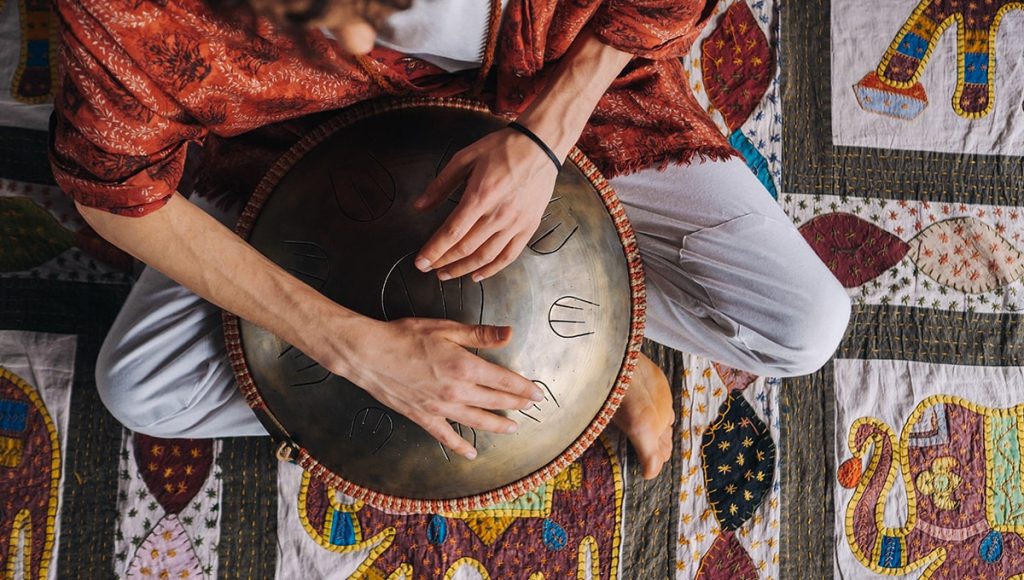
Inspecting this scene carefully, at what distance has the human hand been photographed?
68 centimetres

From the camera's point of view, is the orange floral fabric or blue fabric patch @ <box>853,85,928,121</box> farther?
blue fabric patch @ <box>853,85,928,121</box>

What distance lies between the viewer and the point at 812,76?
1223mm

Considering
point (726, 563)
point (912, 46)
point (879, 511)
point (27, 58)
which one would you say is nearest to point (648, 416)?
point (726, 563)

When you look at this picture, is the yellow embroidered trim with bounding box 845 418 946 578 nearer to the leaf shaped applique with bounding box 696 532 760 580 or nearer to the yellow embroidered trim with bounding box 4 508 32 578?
the leaf shaped applique with bounding box 696 532 760 580

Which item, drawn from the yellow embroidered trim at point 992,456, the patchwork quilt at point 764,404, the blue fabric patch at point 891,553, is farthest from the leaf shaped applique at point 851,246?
the blue fabric patch at point 891,553

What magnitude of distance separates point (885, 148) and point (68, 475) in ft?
4.35

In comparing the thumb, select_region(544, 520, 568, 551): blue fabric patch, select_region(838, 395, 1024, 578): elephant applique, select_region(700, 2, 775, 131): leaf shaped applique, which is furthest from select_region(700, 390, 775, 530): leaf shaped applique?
the thumb

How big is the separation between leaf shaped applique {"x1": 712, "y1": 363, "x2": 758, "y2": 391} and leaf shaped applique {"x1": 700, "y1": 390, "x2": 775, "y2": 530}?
1 cm

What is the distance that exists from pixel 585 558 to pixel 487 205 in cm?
65

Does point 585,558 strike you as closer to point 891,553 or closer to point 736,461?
point 736,461

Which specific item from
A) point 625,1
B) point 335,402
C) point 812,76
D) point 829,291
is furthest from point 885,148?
point 335,402

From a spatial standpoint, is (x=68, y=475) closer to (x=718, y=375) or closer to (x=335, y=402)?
(x=335, y=402)

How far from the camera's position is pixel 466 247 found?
686mm

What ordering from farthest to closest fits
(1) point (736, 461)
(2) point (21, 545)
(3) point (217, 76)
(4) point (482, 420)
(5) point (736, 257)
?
(1) point (736, 461)
(2) point (21, 545)
(5) point (736, 257)
(4) point (482, 420)
(3) point (217, 76)
